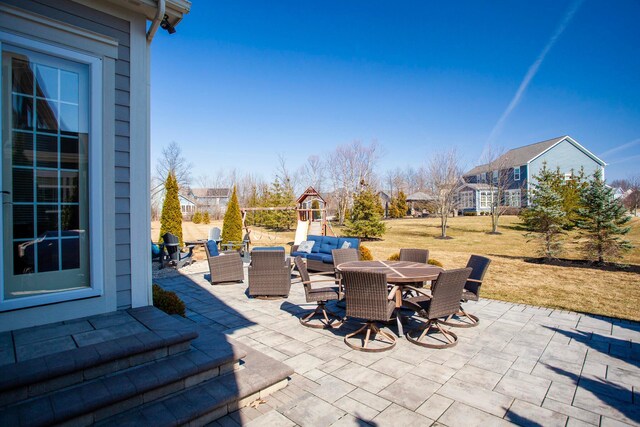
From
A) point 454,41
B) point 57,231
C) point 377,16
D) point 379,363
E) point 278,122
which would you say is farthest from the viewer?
point 278,122

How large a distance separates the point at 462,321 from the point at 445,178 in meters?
17.4

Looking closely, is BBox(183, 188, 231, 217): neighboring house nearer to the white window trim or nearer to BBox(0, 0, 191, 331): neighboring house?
BBox(0, 0, 191, 331): neighboring house

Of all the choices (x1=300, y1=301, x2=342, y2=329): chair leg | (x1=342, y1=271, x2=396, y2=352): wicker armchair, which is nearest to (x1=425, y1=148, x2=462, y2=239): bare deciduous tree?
(x1=300, y1=301, x2=342, y2=329): chair leg

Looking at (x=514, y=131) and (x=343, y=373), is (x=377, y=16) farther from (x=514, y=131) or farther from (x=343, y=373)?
(x=514, y=131)

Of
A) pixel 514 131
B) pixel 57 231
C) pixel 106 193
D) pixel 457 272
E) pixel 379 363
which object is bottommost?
pixel 379 363

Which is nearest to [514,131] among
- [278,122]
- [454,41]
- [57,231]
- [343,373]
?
[454,41]

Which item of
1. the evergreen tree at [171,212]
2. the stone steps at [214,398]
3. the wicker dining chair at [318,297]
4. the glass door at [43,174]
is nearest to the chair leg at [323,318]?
the wicker dining chair at [318,297]

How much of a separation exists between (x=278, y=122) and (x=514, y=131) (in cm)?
1725

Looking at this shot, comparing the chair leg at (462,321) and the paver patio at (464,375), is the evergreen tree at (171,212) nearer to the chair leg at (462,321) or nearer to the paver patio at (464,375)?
the paver patio at (464,375)

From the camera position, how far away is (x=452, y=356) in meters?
3.73

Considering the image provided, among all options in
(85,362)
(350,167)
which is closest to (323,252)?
(85,362)

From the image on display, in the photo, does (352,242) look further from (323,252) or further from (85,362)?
(85,362)

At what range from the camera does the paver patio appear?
2.60 metres

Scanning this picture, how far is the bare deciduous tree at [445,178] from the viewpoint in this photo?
20.0 metres
